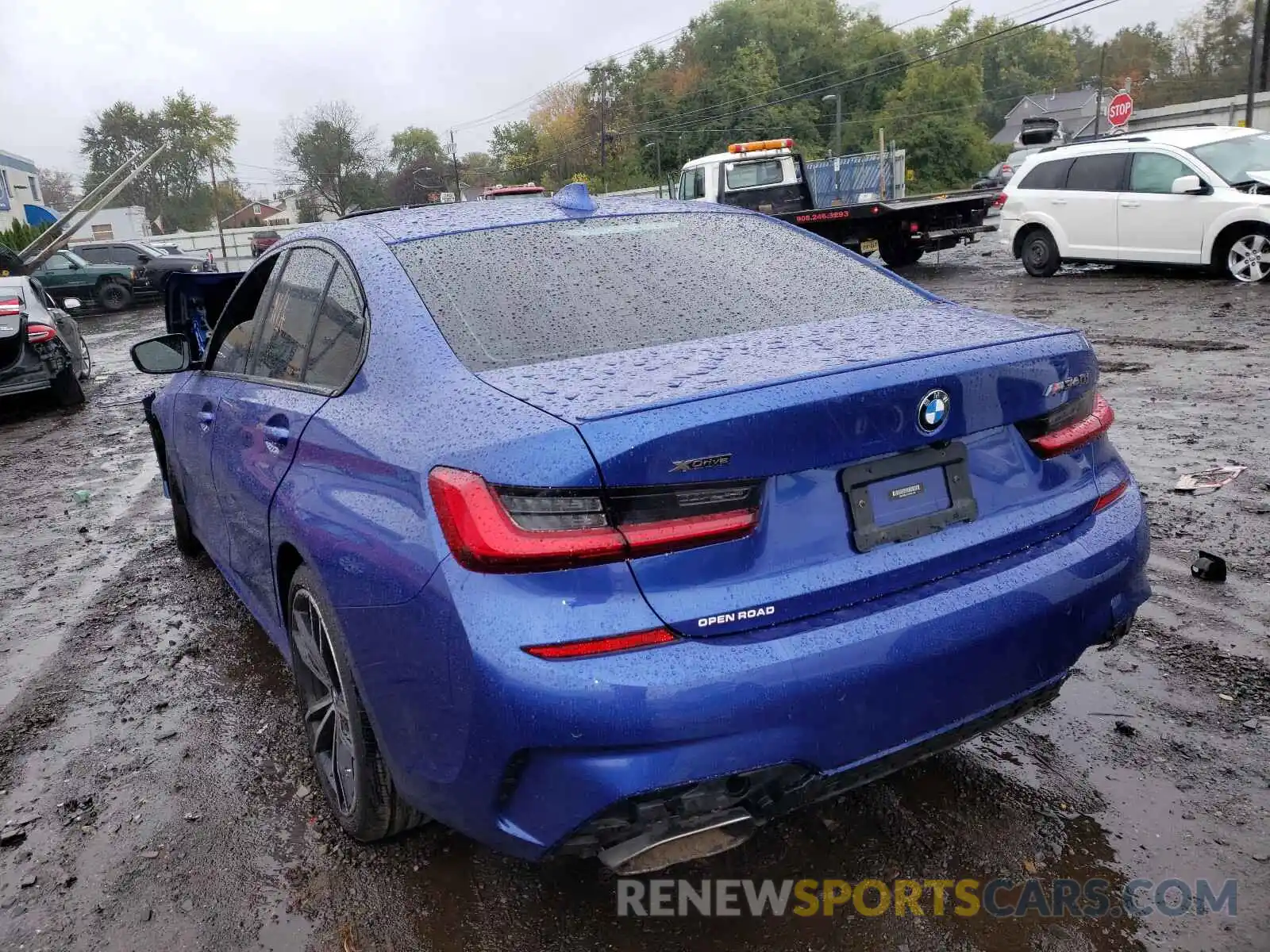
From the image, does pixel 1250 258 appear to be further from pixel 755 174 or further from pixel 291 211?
pixel 291 211

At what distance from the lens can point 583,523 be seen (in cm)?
186

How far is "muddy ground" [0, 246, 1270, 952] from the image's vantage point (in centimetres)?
237

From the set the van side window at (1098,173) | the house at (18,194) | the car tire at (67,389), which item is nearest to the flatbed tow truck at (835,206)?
the van side window at (1098,173)

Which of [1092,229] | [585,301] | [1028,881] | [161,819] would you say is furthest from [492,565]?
[1092,229]

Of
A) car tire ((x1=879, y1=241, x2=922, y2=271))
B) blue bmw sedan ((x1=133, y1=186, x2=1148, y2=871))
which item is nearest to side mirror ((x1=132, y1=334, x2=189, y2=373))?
blue bmw sedan ((x1=133, y1=186, x2=1148, y2=871))

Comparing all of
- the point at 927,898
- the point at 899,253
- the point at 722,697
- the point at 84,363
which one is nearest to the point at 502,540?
the point at 722,697

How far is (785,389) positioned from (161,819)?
2.32 meters

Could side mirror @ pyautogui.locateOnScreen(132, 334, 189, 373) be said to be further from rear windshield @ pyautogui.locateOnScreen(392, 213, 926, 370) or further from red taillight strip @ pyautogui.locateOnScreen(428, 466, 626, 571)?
red taillight strip @ pyautogui.locateOnScreen(428, 466, 626, 571)

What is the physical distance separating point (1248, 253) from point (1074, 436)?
11.1 metres

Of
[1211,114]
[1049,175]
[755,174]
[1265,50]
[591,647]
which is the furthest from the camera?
[1211,114]

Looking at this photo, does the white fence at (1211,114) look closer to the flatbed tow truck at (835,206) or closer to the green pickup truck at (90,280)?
the flatbed tow truck at (835,206)

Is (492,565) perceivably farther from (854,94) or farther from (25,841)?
(854,94)

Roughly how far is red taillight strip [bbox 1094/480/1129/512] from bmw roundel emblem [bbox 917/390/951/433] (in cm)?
59

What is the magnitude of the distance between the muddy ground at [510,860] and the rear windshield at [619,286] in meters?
1.35
